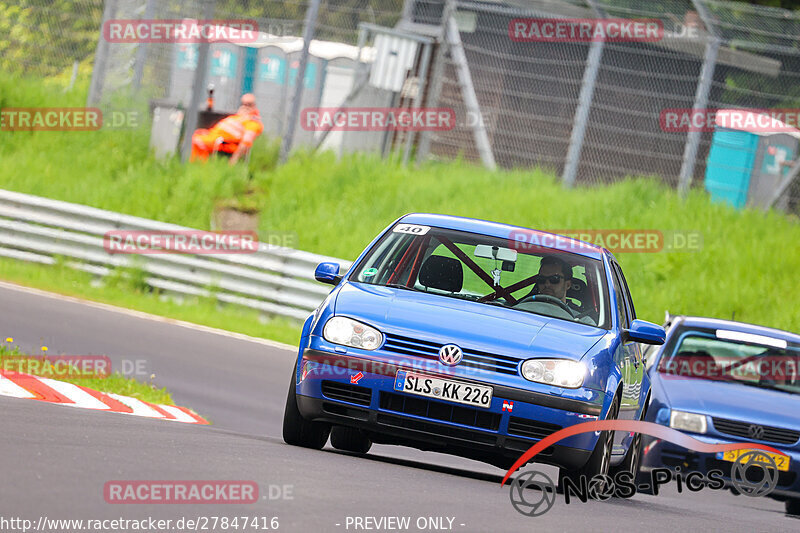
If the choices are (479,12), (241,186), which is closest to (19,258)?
(241,186)

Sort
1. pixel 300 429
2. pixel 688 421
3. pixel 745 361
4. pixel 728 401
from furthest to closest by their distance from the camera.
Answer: pixel 745 361
pixel 728 401
pixel 688 421
pixel 300 429

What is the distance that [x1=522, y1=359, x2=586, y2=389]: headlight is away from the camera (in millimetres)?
7715

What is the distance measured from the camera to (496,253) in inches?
352

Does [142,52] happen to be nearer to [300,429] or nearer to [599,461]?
[300,429]

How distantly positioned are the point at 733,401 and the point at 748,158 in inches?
396

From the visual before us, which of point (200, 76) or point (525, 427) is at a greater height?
point (200, 76)

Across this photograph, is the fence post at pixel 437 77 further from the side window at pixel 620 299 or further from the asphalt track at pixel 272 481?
the side window at pixel 620 299

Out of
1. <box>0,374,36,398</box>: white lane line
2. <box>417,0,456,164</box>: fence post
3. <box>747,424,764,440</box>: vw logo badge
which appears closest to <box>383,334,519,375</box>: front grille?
<box>0,374,36,398</box>: white lane line

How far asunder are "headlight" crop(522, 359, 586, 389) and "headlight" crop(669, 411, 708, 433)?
334 cm

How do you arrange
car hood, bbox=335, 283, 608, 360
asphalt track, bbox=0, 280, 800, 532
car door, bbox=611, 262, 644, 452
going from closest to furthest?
asphalt track, bbox=0, 280, 800, 532 < car hood, bbox=335, 283, 608, 360 < car door, bbox=611, 262, 644, 452

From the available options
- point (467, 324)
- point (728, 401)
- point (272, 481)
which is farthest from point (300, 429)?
point (728, 401)

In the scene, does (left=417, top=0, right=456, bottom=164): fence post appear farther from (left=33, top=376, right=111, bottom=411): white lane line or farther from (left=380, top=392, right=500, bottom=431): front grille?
(left=380, top=392, right=500, bottom=431): front grille

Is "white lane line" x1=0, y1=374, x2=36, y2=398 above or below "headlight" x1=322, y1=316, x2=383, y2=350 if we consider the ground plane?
below

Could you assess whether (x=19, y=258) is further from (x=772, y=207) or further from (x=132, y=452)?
(x=132, y=452)
